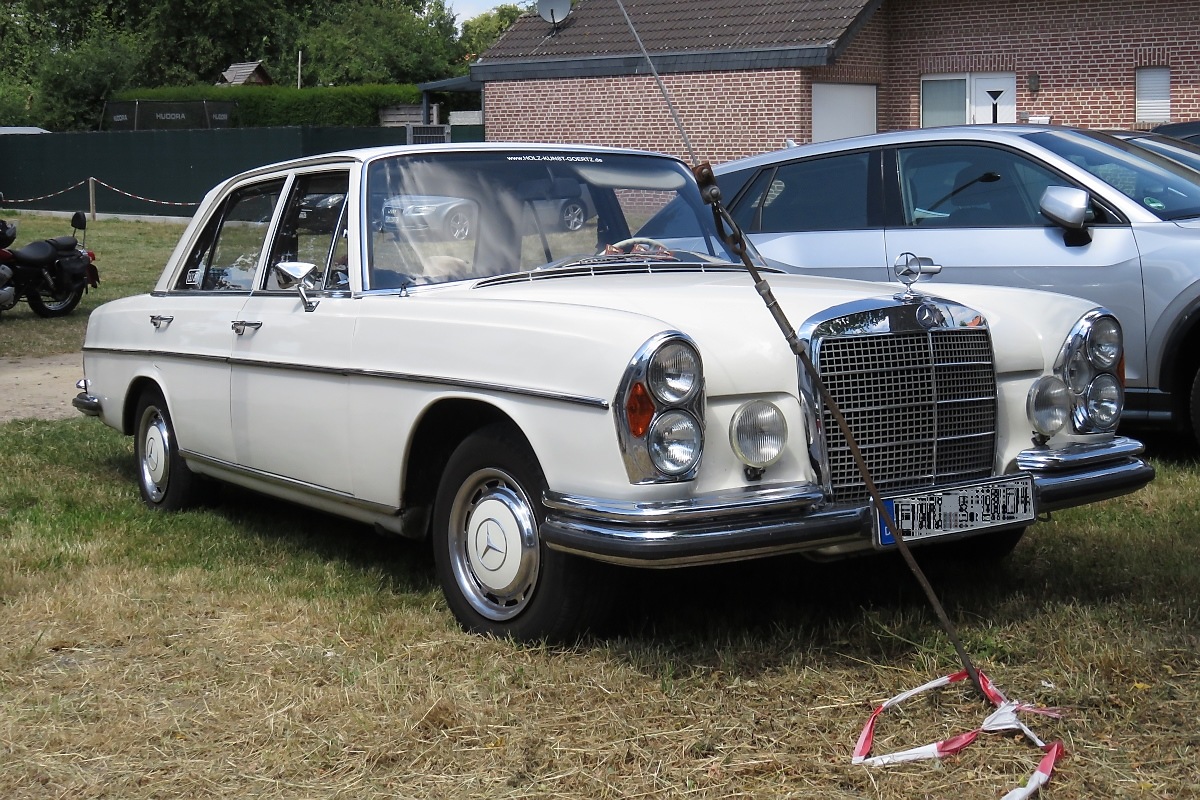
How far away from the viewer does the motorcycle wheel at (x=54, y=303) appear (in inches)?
616

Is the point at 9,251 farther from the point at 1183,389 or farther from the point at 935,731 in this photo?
the point at 935,731

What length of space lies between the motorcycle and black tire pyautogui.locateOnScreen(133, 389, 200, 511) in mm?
8803

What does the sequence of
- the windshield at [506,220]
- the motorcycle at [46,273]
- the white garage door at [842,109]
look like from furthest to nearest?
1. the white garage door at [842,109]
2. the motorcycle at [46,273]
3. the windshield at [506,220]

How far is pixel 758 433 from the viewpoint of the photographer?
4125 millimetres

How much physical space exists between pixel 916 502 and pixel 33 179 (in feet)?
120

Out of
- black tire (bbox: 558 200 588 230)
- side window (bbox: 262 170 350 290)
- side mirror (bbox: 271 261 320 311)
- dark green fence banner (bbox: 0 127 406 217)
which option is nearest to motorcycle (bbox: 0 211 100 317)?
side window (bbox: 262 170 350 290)

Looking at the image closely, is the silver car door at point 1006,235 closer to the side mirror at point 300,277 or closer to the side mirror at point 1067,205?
the side mirror at point 1067,205

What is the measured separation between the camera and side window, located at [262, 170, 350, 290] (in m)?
5.42

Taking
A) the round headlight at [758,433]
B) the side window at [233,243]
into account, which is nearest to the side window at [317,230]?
the side window at [233,243]

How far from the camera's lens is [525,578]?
446 cm

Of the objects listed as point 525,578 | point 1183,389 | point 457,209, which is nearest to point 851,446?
point 525,578

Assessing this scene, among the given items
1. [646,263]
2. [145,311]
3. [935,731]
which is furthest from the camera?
[145,311]

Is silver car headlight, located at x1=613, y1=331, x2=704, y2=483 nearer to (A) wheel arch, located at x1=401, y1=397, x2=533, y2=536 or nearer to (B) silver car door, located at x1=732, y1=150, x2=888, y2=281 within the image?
(A) wheel arch, located at x1=401, y1=397, x2=533, y2=536

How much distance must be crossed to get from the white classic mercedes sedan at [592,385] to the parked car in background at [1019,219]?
1993mm
